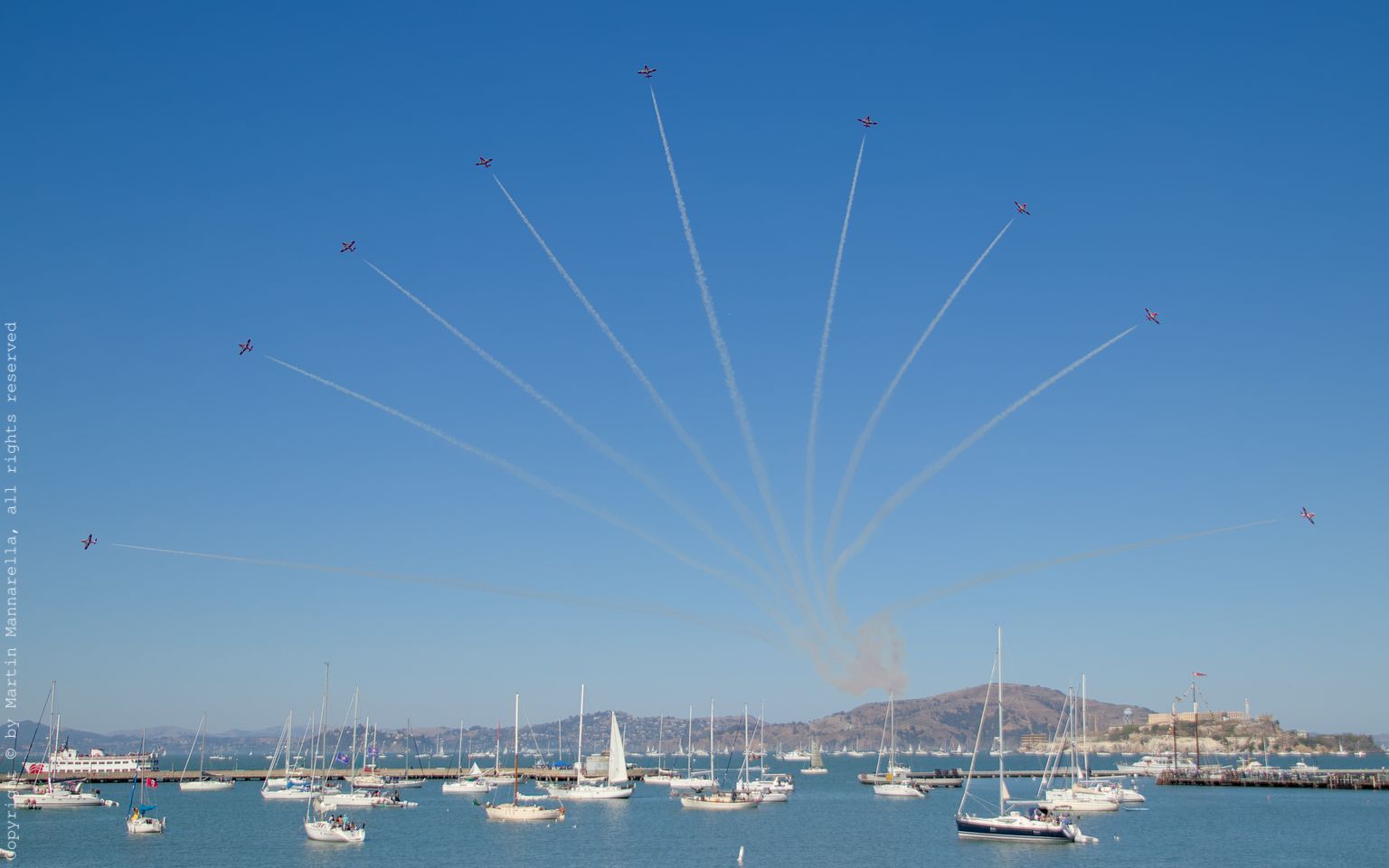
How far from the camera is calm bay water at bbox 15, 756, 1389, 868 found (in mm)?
89562

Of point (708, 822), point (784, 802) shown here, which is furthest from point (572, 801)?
point (708, 822)

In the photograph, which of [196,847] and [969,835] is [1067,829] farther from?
[196,847]

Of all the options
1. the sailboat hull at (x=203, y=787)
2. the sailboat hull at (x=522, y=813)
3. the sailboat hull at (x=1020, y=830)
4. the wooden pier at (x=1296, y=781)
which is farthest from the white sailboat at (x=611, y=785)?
the wooden pier at (x=1296, y=781)

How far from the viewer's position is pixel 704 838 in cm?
10569

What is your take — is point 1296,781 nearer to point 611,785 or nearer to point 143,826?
point 611,785

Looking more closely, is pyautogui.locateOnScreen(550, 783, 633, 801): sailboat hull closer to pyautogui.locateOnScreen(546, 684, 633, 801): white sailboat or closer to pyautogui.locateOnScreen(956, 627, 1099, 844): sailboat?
pyautogui.locateOnScreen(546, 684, 633, 801): white sailboat

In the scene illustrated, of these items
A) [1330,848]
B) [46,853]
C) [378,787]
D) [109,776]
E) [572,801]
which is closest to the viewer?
[46,853]

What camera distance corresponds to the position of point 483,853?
9444 cm

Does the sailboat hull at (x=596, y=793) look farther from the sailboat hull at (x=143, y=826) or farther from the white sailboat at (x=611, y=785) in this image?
the sailboat hull at (x=143, y=826)

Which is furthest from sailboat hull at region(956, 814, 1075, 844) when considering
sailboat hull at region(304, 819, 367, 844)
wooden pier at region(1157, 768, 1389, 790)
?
wooden pier at region(1157, 768, 1389, 790)

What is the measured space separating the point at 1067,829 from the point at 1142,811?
48141 millimetres

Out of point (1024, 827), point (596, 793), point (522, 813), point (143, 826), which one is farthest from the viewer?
point (596, 793)

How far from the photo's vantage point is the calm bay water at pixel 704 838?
89.6 metres

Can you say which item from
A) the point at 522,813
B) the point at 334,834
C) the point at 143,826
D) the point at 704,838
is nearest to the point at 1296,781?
the point at 704,838
